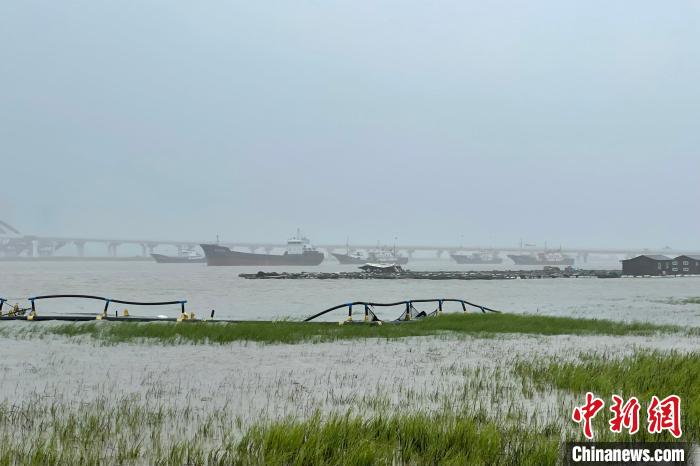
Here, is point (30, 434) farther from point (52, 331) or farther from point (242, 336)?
point (52, 331)

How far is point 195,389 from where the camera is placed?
10469mm

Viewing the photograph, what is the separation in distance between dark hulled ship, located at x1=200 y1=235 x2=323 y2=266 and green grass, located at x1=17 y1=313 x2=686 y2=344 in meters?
157

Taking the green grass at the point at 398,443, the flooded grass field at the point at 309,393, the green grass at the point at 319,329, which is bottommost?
the green grass at the point at 319,329

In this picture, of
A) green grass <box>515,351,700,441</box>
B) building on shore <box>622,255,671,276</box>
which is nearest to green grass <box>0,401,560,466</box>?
green grass <box>515,351,700,441</box>

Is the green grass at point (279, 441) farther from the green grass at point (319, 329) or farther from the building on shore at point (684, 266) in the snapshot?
the building on shore at point (684, 266)

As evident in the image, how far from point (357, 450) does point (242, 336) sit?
13132mm

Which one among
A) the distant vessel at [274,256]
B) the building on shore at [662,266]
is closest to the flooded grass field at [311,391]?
the building on shore at [662,266]

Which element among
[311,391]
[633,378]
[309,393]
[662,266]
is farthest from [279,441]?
[662,266]

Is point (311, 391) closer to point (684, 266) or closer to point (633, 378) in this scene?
point (633, 378)

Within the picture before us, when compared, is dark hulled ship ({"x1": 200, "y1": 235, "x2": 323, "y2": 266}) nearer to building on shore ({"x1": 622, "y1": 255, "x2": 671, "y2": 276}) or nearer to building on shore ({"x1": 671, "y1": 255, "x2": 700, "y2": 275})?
building on shore ({"x1": 622, "y1": 255, "x2": 671, "y2": 276})

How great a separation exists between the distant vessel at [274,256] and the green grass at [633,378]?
Answer: 168 meters

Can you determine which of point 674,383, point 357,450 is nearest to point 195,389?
point 357,450

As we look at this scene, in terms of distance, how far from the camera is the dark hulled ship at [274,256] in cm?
17962

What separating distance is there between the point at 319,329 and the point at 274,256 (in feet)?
524
